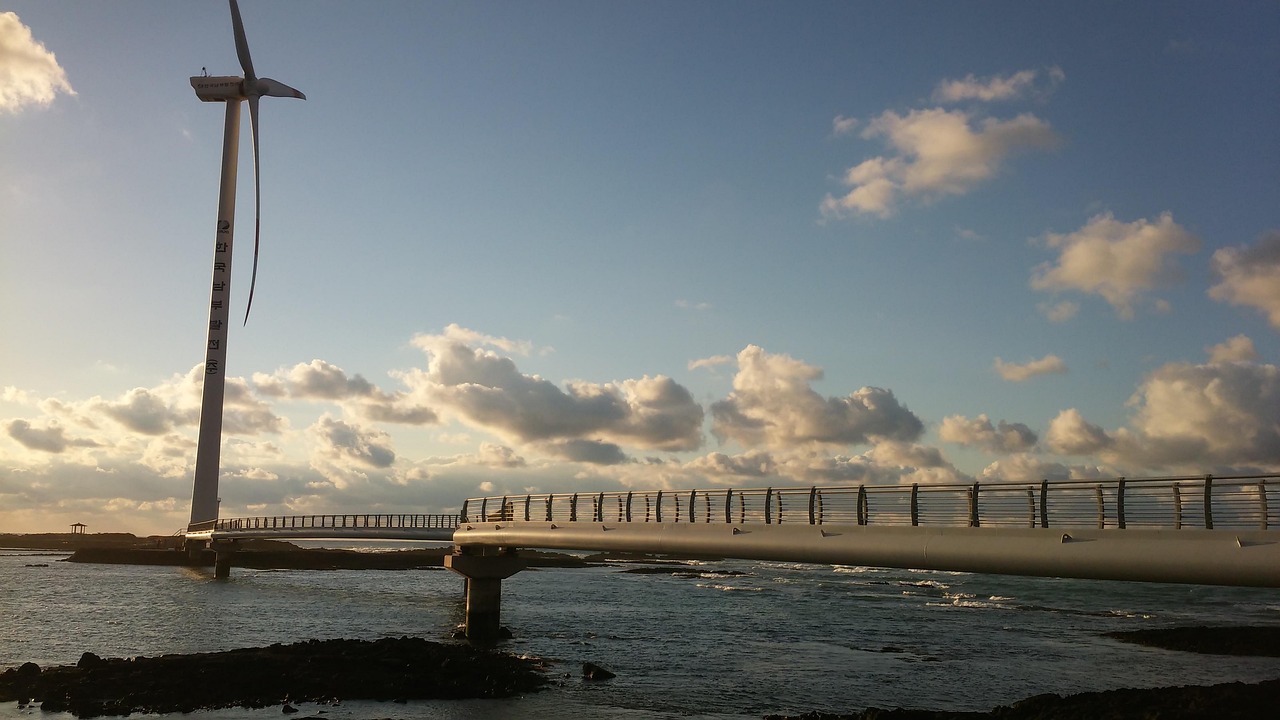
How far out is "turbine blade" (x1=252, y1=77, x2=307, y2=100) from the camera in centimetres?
11806

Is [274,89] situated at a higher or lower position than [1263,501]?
higher

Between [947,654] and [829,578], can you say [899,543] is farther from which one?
[829,578]

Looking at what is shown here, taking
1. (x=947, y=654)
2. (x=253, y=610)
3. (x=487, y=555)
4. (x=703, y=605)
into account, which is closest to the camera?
(x=947, y=654)

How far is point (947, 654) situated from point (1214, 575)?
3339cm

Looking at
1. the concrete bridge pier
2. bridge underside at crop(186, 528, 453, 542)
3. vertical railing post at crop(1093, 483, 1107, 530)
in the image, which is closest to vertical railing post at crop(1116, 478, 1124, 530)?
vertical railing post at crop(1093, 483, 1107, 530)

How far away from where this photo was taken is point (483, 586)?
182 feet

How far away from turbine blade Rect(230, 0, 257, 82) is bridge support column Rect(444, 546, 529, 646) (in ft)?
227

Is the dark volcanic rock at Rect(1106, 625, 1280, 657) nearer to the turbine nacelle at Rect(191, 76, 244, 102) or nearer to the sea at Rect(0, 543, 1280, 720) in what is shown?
the sea at Rect(0, 543, 1280, 720)

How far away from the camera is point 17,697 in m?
32.0

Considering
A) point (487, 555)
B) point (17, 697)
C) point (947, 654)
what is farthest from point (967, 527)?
point (487, 555)

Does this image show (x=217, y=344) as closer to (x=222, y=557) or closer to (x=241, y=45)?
(x=222, y=557)

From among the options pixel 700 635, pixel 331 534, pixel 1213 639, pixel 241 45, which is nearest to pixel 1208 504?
pixel 700 635

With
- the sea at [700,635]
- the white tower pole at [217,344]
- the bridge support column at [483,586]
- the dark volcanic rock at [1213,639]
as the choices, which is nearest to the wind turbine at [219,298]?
the white tower pole at [217,344]

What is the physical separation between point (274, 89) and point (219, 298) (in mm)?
28238
